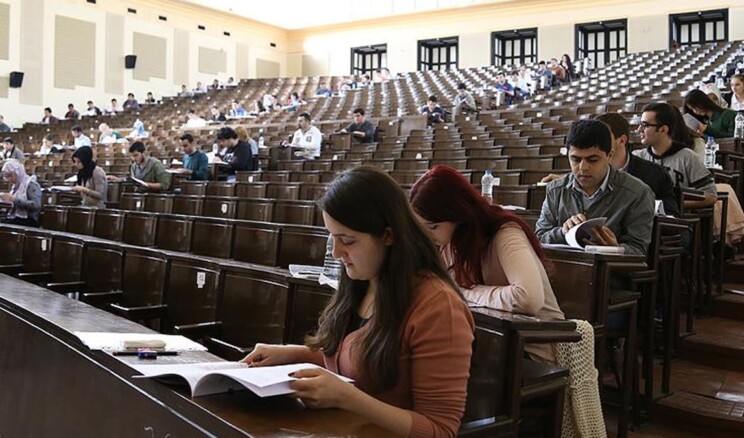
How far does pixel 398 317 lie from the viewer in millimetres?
952

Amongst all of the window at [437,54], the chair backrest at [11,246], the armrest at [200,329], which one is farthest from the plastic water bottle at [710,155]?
the window at [437,54]

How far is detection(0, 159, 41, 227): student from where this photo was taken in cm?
420

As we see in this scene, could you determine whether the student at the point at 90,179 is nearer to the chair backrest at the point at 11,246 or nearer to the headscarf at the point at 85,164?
the headscarf at the point at 85,164

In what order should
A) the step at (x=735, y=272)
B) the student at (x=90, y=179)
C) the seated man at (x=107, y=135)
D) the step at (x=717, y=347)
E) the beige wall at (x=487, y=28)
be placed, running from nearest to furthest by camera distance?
the step at (x=717, y=347) → the step at (x=735, y=272) → the student at (x=90, y=179) → the seated man at (x=107, y=135) → the beige wall at (x=487, y=28)

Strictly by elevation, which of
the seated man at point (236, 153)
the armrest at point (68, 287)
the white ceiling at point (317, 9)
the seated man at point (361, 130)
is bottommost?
the armrest at point (68, 287)

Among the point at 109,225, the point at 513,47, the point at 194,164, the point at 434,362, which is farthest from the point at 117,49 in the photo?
the point at 434,362

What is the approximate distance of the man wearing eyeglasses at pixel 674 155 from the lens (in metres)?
2.58

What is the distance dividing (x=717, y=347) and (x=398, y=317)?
175cm

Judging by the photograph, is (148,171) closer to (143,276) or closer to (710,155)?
(143,276)

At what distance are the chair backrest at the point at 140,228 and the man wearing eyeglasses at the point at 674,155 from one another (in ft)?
7.50

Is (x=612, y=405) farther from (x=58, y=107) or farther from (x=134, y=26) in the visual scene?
(x=134, y=26)

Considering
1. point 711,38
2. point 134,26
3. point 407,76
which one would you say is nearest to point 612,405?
point 407,76

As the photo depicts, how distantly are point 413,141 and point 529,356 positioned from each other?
501cm

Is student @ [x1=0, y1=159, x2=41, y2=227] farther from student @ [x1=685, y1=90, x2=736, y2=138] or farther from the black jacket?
student @ [x1=685, y1=90, x2=736, y2=138]
